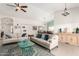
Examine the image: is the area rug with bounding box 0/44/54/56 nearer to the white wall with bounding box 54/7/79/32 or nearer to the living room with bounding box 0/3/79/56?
the living room with bounding box 0/3/79/56

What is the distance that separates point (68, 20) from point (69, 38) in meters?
0.40

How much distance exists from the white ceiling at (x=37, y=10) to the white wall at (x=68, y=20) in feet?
0.37

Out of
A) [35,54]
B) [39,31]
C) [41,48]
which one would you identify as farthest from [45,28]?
[35,54]

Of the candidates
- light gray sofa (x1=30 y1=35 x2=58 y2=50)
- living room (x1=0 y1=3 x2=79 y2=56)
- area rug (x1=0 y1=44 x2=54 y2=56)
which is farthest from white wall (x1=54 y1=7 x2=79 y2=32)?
area rug (x1=0 y1=44 x2=54 y2=56)

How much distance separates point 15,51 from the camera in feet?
7.54

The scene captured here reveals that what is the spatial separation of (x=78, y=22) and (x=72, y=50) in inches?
24.8

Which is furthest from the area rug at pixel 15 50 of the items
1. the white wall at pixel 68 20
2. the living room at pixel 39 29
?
the white wall at pixel 68 20

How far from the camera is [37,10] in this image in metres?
2.33

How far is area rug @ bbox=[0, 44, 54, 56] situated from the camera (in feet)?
7.44

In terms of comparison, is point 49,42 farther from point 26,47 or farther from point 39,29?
point 26,47

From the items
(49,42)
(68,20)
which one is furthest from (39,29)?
(68,20)

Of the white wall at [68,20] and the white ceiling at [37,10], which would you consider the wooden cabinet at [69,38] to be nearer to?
the white wall at [68,20]

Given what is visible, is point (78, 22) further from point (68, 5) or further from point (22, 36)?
point (22, 36)

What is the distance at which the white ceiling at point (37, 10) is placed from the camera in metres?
2.28
